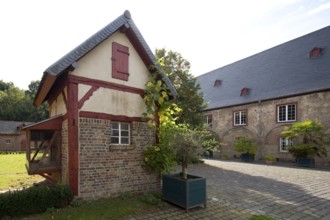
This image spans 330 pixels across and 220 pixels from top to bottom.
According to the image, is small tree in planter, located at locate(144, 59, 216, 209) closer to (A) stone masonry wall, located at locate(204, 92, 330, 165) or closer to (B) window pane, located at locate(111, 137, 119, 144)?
(B) window pane, located at locate(111, 137, 119, 144)

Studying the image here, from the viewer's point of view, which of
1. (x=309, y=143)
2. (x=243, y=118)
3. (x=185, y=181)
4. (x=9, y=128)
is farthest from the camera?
(x=9, y=128)

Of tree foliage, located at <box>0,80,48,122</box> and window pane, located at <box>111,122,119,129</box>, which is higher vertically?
tree foliage, located at <box>0,80,48,122</box>

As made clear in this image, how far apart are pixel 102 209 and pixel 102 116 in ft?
9.43

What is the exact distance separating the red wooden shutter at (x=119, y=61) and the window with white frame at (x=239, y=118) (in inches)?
777

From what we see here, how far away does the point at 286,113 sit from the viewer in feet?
69.4

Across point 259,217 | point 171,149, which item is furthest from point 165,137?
point 259,217

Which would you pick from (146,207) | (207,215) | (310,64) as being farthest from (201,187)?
(310,64)

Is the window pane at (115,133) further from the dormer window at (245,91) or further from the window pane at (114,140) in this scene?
the dormer window at (245,91)

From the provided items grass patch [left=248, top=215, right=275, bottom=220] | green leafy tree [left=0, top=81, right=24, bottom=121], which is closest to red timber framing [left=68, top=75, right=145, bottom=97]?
grass patch [left=248, top=215, right=275, bottom=220]

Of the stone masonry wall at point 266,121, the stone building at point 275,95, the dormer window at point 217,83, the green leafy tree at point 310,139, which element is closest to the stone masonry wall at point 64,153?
the green leafy tree at point 310,139

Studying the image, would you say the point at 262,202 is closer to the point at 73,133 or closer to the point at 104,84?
the point at 73,133

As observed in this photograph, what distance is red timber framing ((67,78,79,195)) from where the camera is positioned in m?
6.70

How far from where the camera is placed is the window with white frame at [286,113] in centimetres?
2079

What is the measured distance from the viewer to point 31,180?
10969 millimetres
